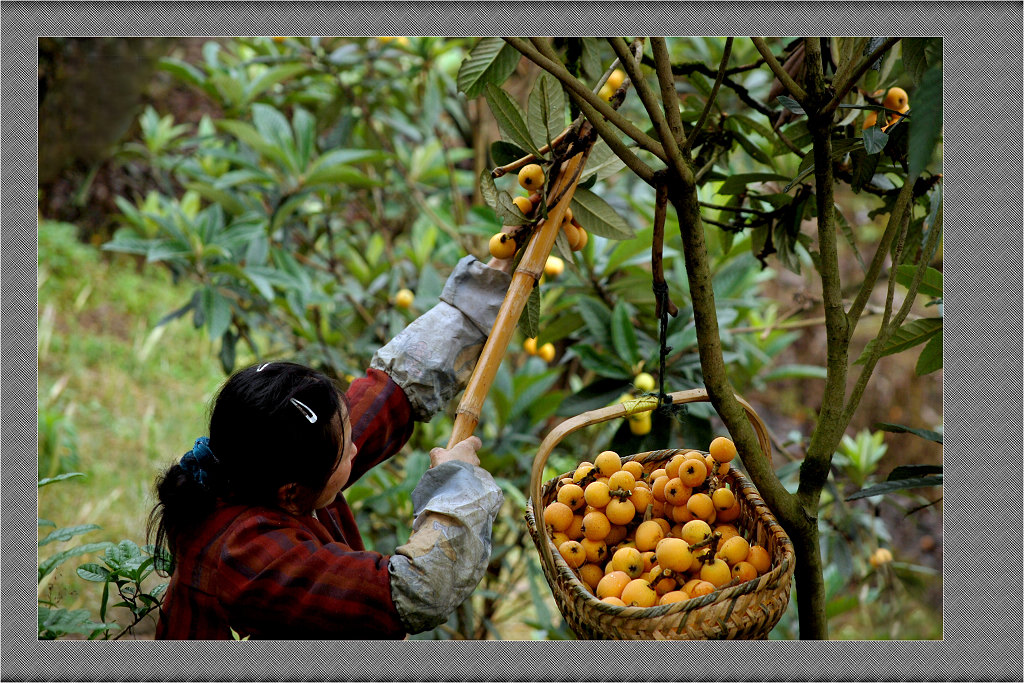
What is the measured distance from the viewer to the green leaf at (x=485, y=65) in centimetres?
87

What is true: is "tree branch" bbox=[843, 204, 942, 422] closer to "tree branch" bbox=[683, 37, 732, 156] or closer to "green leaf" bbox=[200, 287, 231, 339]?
"tree branch" bbox=[683, 37, 732, 156]

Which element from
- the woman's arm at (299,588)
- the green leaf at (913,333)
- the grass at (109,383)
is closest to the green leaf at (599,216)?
the green leaf at (913,333)

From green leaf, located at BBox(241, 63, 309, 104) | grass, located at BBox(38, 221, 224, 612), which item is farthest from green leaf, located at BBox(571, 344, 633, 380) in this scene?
grass, located at BBox(38, 221, 224, 612)

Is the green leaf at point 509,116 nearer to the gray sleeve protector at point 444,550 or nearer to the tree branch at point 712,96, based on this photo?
the tree branch at point 712,96

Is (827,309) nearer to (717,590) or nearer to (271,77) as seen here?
(717,590)

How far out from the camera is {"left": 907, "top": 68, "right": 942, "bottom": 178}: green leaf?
0.64m

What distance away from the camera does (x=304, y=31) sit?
812 millimetres

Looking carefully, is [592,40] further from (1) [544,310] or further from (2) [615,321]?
(1) [544,310]

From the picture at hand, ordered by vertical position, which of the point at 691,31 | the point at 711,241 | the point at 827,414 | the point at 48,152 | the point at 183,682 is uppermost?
the point at 48,152

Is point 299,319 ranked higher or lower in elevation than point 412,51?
lower

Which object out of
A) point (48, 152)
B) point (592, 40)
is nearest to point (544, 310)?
point (592, 40)

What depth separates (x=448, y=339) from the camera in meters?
1.02

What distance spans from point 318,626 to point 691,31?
26.7 inches

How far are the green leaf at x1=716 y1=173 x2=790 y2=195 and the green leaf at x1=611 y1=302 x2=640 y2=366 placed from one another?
378 millimetres
